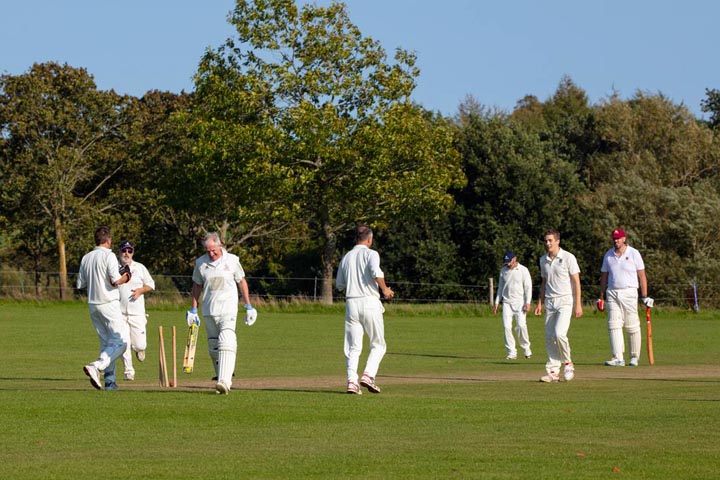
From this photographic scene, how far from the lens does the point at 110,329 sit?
17.8 m

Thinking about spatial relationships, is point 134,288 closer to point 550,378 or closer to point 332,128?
point 550,378

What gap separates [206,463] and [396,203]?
51.1m

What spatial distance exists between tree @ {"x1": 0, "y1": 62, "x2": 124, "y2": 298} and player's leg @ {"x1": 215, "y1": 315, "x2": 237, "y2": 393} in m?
49.7

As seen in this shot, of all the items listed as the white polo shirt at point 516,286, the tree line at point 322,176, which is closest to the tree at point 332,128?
the tree line at point 322,176

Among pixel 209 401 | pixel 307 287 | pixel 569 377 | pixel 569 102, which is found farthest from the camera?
pixel 569 102

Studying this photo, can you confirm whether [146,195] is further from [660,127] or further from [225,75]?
[660,127]

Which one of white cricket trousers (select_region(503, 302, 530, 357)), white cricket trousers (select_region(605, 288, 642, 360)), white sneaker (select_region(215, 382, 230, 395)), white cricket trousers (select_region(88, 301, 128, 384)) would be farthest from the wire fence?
white sneaker (select_region(215, 382, 230, 395))

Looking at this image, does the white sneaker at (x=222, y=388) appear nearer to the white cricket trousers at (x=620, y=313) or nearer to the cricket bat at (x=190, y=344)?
the cricket bat at (x=190, y=344)

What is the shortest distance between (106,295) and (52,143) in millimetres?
50538

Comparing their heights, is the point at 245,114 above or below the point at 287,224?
above

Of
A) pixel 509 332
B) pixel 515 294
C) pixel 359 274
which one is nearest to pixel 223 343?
pixel 359 274

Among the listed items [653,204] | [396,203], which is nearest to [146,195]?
[396,203]

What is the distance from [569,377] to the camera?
748 inches

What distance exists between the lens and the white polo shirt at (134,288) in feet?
68.9
